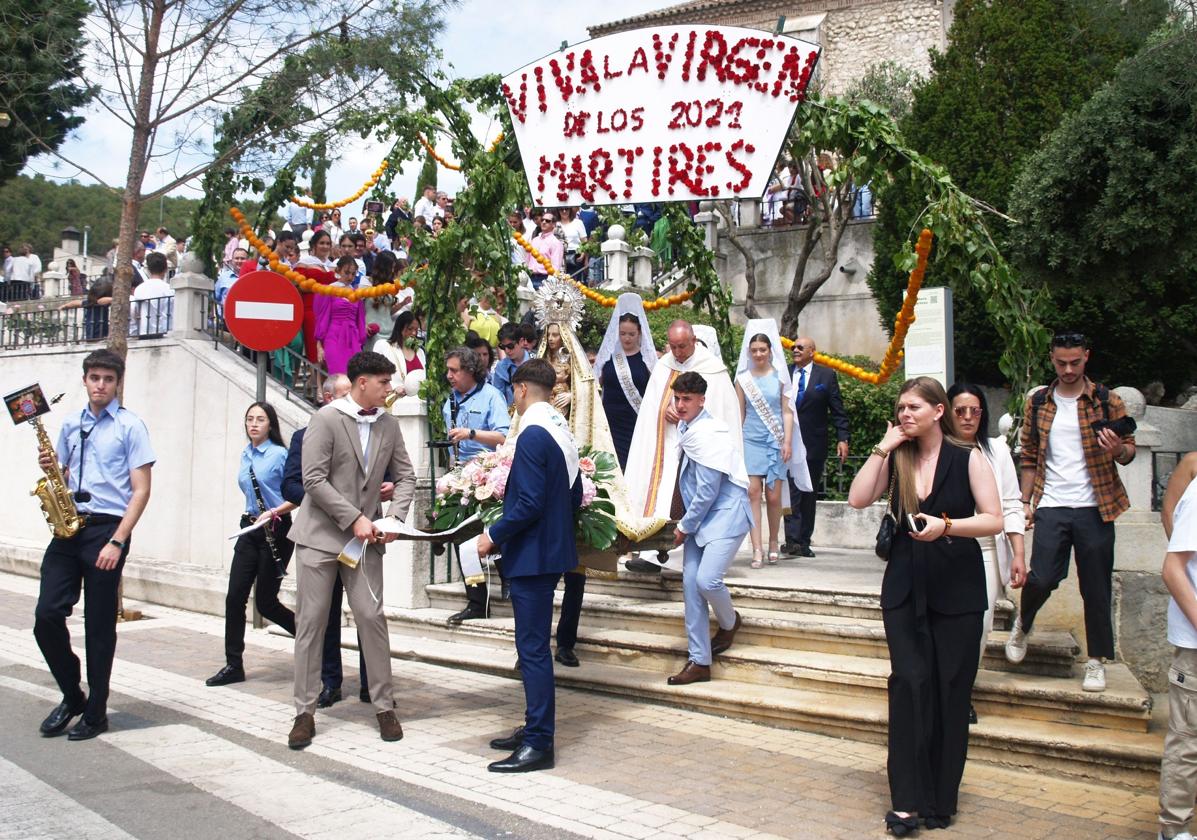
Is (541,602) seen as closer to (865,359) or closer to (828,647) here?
(828,647)

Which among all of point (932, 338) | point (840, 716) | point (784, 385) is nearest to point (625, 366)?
point (784, 385)

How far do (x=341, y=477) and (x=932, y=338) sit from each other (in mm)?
5750

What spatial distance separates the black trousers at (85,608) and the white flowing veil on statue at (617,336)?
4462 mm

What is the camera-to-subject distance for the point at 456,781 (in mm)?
6031

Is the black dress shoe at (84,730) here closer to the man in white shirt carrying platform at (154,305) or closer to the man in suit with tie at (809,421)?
the man in suit with tie at (809,421)

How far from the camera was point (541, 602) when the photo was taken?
6477 mm

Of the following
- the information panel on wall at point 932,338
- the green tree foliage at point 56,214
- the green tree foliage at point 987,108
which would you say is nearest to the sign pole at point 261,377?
the information panel on wall at point 932,338

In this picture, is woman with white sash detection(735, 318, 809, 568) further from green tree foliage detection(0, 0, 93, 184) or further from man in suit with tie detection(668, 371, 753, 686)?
green tree foliage detection(0, 0, 93, 184)

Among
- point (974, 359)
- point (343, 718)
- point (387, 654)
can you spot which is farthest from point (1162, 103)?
point (974, 359)

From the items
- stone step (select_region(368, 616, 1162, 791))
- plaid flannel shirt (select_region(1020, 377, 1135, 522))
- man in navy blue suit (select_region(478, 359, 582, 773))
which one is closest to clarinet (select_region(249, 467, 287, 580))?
stone step (select_region(368, 616, 1162, 791))

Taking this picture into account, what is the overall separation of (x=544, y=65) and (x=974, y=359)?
34.9 ft

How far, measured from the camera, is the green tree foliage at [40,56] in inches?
460

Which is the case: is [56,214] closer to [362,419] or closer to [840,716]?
[362,419]

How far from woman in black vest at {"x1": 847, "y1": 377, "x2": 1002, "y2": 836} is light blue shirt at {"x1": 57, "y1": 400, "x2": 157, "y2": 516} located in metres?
4.53
